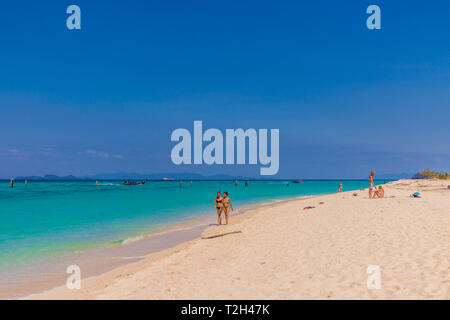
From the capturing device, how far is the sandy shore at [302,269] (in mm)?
6582

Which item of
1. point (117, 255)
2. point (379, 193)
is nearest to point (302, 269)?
point (117, 255)

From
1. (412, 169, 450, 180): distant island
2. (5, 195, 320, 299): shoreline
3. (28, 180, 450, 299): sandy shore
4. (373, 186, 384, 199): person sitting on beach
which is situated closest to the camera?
(28, 180, 450, 299): sandy shore

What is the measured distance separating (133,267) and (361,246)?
803cm

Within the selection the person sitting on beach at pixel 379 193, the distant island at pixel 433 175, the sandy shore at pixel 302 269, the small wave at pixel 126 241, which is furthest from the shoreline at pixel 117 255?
the distant island at pixel 433 175

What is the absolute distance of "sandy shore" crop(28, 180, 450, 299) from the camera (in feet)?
21.6

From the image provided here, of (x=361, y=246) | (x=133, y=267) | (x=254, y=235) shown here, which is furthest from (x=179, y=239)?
(x=361, y=246)

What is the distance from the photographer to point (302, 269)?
26.4 feet

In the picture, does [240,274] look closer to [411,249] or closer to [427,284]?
[427,284]

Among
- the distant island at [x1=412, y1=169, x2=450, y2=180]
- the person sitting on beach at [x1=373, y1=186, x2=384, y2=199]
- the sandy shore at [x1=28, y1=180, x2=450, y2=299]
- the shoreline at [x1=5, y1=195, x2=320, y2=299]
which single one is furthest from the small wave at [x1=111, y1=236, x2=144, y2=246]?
the distant island at [x1=412, y1=169, x2=450, y2=180]

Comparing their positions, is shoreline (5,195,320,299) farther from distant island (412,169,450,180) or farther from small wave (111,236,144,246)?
distant island (412,169,450,180)

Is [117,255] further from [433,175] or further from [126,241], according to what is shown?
[433,175]

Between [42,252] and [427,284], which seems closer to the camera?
[427,284]

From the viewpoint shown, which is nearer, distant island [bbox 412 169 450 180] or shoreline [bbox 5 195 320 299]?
shoreline [bbox 5 195 320 299]
